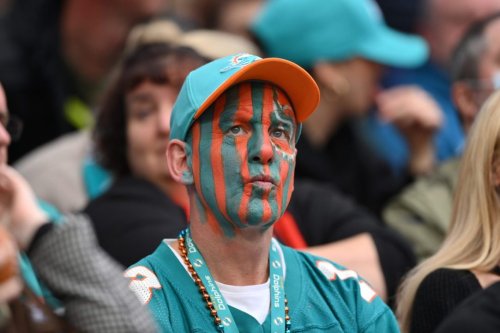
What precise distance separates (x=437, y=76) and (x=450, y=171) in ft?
6.31

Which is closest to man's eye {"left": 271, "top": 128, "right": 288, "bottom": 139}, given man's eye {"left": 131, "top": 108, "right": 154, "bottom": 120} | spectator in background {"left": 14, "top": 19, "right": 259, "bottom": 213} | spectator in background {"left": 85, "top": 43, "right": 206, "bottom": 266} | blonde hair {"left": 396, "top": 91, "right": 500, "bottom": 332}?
blonde hair {"left": 396, "top": 91, "right": 500, "bottom": 332}

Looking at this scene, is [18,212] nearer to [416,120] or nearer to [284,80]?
[284,80]

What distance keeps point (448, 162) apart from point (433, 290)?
6.42 feet

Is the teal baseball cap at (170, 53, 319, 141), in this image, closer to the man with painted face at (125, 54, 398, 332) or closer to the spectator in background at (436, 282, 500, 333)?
the man with painted face at (125, 54, 398, 332)

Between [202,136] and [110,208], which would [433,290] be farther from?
[110,208]

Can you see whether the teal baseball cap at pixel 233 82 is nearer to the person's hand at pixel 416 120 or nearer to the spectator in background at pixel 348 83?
the spectator in background at pixel 348 83

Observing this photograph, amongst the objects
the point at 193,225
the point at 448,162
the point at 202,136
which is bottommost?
the point at 448,162

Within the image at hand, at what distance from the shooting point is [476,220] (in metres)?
4.57

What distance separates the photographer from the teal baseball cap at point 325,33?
267 inches

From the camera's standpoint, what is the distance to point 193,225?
12.7ft

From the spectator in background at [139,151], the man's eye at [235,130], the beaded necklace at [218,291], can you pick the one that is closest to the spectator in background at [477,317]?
the beaded necklace at [218,291]

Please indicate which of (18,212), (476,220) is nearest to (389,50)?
(476,220)

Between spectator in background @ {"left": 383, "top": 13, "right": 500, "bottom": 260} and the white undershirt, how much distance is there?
2091 mm

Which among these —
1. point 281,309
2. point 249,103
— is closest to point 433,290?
point 281,309
